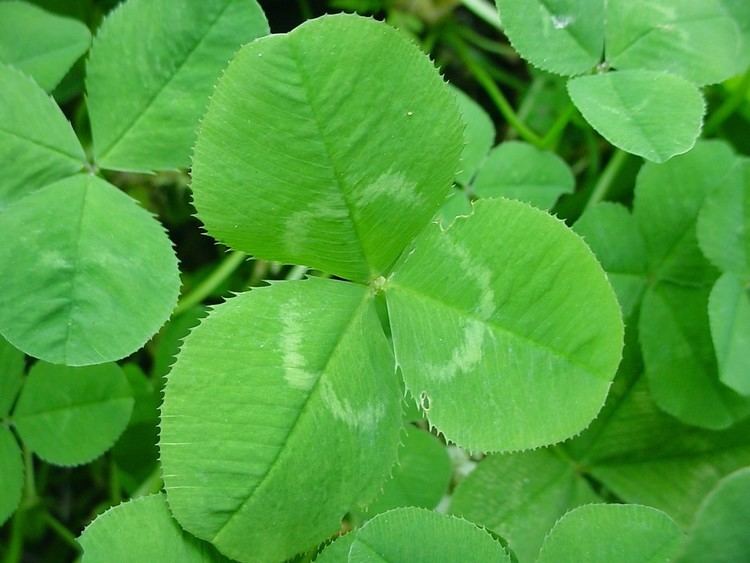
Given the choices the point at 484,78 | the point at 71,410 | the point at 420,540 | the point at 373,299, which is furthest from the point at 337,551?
the point at 484,78

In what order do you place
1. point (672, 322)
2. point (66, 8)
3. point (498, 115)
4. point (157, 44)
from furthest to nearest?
point (498, 115)
point (66, 8)
point (672, 322)
point (157, 44)

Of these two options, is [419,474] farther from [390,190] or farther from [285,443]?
[390,190]

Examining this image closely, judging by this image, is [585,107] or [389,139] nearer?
[389,139]

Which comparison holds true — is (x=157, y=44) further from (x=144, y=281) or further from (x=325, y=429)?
(x=325, y=429)

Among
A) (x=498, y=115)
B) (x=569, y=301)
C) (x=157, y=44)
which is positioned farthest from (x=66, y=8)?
(x=569, y=301)

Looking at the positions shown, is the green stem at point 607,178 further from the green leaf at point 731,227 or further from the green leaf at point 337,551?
the green leaf at point 337,551

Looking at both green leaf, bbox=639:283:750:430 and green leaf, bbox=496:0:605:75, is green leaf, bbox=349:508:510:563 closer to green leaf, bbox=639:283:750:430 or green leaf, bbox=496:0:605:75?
green leaf, bbox=639:283:750:430
